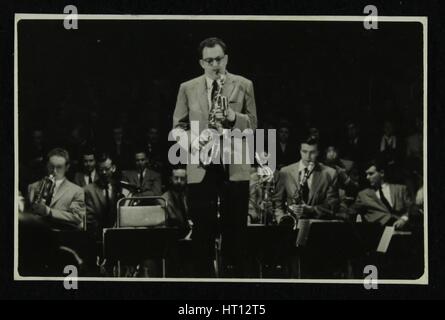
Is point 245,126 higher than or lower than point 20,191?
higher

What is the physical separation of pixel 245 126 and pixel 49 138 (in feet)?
3.31

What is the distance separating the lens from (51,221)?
3.45m

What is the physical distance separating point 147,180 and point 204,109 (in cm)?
47

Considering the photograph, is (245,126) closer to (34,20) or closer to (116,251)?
(116,251)

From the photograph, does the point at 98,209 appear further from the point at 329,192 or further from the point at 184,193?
the point at 329,192

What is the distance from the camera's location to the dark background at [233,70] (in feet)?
11.2

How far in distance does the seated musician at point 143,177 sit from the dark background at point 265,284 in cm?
48

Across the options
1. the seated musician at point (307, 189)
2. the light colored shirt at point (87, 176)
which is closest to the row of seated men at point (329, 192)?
the seated musician at point (307, 189)

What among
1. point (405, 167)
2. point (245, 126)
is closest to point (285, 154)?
point (245, 126)

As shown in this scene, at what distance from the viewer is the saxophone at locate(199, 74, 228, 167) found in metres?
3.45

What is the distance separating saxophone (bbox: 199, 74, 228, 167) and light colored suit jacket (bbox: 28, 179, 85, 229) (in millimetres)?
663

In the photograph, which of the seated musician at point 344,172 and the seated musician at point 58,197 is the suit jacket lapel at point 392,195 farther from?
the seated musician at point 58,197

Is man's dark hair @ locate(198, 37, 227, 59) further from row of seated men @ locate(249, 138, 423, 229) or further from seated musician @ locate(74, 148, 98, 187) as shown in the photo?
seated musician @ locate(74, 148, 98, 187)

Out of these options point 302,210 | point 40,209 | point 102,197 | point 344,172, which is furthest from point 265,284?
point 40,209
